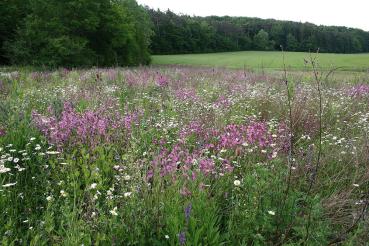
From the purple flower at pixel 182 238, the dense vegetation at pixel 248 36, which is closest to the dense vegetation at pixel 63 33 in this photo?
the purple flower at pixel 182 238

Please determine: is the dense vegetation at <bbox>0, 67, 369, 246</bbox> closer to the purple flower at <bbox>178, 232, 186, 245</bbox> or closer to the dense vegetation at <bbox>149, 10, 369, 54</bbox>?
the purple flower at <bbox>178, 232, 186, 245</bbox>

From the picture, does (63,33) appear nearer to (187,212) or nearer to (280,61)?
(280,61)

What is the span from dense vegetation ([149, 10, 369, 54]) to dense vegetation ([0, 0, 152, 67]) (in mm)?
44225

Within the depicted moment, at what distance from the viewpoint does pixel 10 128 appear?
4.25m

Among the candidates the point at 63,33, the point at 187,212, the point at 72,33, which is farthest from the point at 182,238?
the point at 72,33

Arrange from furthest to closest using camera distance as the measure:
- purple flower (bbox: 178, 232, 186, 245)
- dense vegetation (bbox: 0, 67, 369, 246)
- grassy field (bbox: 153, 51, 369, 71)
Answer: grassy field (bbox: 153, 51, 369, 71)
dense vegetation (bbox: 0, 67, 369, 246)
purple flower (bbox: 178, 232, 186, 245)

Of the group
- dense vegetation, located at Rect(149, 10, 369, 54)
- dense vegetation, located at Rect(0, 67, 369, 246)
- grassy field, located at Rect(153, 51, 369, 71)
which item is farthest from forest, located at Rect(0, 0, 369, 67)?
dense vegetation, located at Rect(149, 10, 369, 54)

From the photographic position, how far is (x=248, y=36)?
9906 cm

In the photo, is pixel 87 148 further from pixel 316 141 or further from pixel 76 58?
pixel 76 58

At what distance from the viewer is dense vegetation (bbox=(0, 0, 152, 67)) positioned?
3106 cm

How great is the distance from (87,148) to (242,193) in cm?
203

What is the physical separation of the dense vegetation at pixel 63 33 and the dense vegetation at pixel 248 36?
4423 centimetres

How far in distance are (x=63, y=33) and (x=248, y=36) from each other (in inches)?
2968

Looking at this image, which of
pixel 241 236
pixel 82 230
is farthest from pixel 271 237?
pixel 82 230
